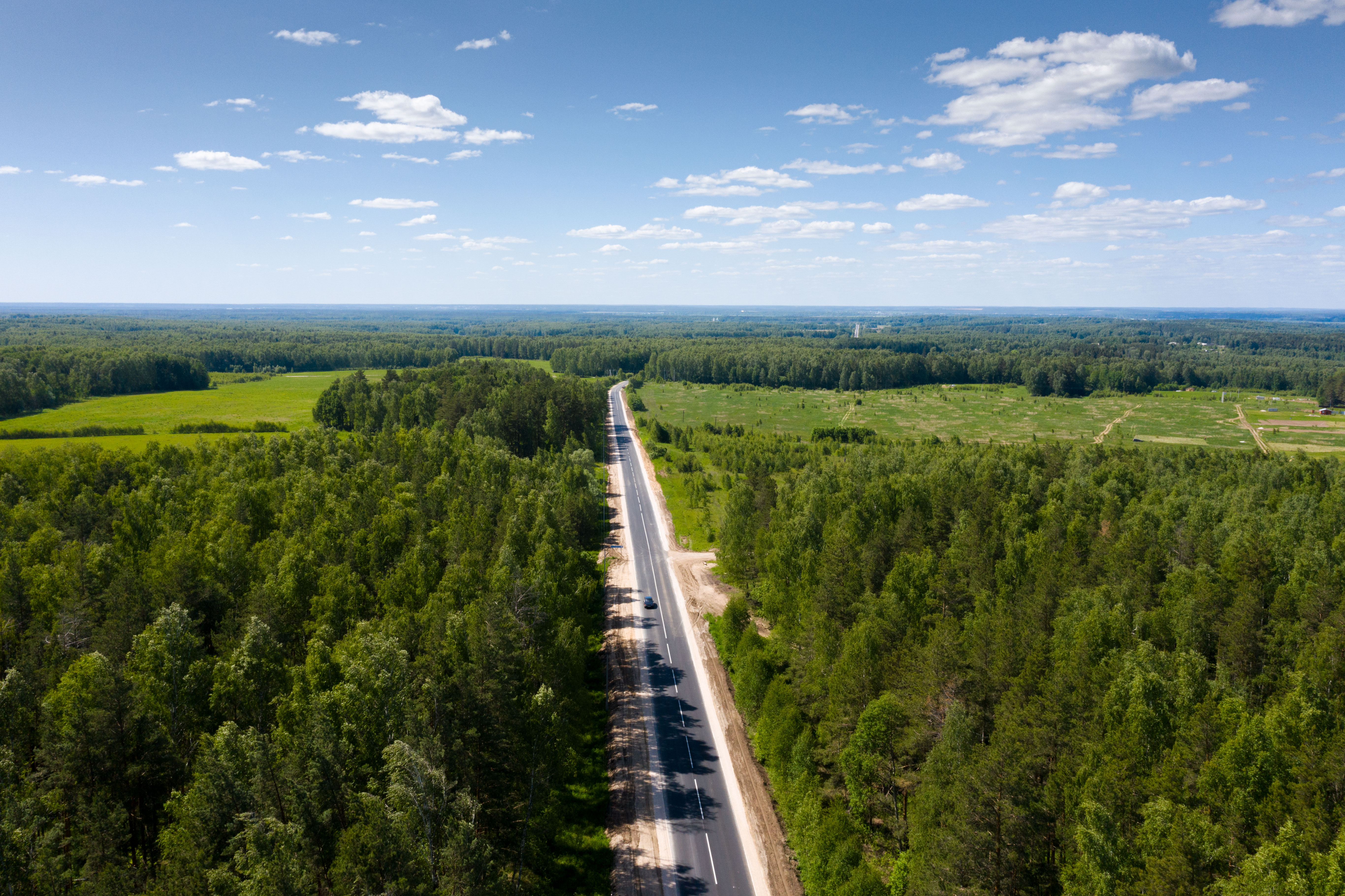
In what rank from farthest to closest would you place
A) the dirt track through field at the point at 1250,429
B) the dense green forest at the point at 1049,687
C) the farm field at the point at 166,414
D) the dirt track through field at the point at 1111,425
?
the dirt track through field at the point at 1111,425, the dirt track through field at the point at 1250,429, the farm field at the point at 166,414, the dense green forest at the point at 1049,687

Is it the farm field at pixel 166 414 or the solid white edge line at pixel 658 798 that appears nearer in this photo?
the solid white edge line at pixel 658 798

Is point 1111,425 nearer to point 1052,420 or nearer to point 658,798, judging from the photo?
point 1052,420

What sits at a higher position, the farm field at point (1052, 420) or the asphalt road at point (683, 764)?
the farm field at point (1052, 420)

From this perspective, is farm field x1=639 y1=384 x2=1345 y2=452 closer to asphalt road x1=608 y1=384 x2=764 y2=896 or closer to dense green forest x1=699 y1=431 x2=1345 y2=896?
dense green forest x1=699 y1=431 x2=1345 y2=896

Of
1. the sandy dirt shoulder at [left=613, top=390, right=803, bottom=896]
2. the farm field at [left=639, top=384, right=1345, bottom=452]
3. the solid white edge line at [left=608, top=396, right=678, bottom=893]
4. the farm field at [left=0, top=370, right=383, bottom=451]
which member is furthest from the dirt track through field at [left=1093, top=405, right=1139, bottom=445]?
the farm field at [left=0, top=370, right=383, bottom=451]

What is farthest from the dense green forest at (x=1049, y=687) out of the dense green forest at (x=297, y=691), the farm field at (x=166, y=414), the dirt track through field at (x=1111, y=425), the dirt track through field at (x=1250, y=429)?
the farm field at (x=166, y=414)

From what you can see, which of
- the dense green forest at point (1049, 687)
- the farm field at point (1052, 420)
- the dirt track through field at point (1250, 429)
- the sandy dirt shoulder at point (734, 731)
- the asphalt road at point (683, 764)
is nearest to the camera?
the dense green forest at point (1049, 687)

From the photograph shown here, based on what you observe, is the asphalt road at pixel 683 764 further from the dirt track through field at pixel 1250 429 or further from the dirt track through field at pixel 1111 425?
the dirt track through field at pixel 1250 429
